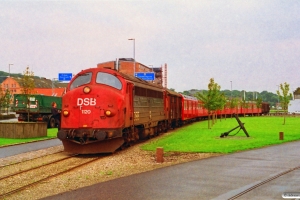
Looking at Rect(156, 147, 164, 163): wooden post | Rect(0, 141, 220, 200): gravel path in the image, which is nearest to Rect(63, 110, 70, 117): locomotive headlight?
Rect(0, 141, 220, 200): gravel path

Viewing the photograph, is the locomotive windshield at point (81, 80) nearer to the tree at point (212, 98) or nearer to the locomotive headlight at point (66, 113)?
the locomotive headlight at point (66, 113)

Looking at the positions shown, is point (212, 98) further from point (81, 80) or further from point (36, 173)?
point (36, 173)

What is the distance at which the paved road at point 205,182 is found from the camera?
9.33 m

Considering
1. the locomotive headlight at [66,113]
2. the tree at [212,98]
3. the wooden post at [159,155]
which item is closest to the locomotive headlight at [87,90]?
the locomotive headlight at [66,113]

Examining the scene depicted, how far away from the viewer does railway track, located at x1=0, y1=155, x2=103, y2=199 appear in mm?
10797

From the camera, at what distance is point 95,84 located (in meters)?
17.3

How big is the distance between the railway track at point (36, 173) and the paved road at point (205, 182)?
1.94 metres

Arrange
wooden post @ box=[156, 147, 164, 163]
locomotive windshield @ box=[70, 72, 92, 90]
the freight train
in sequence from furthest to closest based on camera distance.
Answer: locomotive windshield @ box=[70, 72, 92, 90], the freight train, wooden post @ box=[156, 147, 164, 163]

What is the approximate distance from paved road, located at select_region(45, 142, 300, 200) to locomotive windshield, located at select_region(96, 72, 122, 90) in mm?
5206

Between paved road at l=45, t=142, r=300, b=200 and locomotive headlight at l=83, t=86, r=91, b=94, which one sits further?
locomotive headlight at l=83, t=86, r=91, b=94

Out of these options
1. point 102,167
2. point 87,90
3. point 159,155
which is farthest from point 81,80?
point 159,155

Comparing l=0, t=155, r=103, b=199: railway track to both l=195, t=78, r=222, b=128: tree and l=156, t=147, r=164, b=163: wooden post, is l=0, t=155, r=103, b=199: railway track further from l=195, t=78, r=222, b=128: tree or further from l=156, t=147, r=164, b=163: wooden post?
l=195, t=78, r=222, b=128: tree

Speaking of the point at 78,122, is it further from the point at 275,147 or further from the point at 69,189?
the point at 275,147

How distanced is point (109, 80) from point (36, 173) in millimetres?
5976
